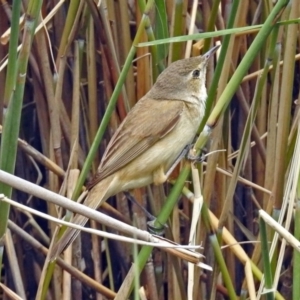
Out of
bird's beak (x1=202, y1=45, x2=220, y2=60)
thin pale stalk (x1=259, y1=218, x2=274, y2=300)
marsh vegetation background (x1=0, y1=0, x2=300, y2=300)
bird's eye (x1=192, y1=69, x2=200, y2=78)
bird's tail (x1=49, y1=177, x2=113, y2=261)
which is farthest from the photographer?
bird's eye (x1=192, y1=69, x2=200, y2=78)

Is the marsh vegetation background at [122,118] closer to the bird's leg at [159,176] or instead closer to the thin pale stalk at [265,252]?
the bird's leg at [159,176]

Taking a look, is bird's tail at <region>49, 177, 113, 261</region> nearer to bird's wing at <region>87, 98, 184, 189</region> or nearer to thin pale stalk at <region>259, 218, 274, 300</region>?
bird's wing at <region>87, 98, 184, 189</region>

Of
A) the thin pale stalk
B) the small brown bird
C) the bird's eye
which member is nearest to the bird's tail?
the small brown bird

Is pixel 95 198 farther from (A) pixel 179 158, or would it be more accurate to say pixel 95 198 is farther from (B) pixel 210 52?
(B) pixel 210 52

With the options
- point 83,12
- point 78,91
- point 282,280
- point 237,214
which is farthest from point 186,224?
point 83,12

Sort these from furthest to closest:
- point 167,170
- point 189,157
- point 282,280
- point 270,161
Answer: point 282,280 → point 167,170 → point 270,161 → point 189,157

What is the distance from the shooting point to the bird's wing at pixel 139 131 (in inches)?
85.7

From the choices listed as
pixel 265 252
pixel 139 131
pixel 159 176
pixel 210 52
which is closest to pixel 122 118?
pixel 139 131

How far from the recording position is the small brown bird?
2176 mm

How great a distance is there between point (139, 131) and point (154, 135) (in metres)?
0.06

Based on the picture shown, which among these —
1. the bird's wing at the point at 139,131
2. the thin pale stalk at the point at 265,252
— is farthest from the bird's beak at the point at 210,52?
the thin pale stalk at the point at 265,252

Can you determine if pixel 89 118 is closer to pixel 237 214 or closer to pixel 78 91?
pixel 78 91

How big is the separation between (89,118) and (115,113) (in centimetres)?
10

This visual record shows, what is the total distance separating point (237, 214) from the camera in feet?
8.82
